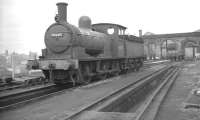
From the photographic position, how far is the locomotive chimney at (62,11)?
11.9 metres

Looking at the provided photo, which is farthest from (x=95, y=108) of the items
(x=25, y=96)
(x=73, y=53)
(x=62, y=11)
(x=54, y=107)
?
(x=62, y=11)

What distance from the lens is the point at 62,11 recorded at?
1205cm

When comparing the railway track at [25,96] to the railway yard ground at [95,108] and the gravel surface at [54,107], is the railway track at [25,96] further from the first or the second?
the railway yard ground at [95,108]

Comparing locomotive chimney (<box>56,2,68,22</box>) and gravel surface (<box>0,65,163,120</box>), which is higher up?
locomotive chimney (<box>56,2,68,22</box>)

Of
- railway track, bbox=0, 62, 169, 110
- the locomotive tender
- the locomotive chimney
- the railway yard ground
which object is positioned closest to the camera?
the railway yard ground

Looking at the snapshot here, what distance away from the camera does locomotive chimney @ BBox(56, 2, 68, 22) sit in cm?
1187

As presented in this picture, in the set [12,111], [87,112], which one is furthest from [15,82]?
[87,112]

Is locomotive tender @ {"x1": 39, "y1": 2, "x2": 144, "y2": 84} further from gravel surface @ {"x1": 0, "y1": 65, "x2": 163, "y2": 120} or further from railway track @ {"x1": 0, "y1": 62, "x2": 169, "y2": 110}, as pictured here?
gravel surface @ {"x1": 0, "y1": 65, "x2": 163, "y2": 120}

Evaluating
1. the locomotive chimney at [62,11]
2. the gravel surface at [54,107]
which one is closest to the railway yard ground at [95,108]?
the gravel surface at [54,107]

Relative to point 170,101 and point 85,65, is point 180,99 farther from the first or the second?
point 85,65

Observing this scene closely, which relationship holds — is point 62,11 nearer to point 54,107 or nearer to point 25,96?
point 25,96

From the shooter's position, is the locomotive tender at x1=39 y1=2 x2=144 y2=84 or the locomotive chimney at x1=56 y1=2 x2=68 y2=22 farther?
the locomotive chimney at x1=56 y1=2 x2=68 y2=22

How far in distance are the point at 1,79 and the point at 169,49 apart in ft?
130

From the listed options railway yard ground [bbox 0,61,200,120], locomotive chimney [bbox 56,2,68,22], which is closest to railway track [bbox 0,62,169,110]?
railway yard ground [bbox 0,61,200,120]
